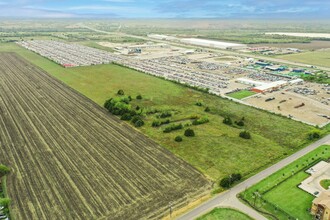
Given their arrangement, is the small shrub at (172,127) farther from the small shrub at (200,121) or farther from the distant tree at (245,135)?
the distant tree at (245,135)

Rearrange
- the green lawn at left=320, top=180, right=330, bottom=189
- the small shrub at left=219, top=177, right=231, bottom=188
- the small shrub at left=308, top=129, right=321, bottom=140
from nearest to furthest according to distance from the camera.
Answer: the small shrub at left=219, top=177, right=231, bottom=188 → the green lawn at left=320, top=180, right=330, bottom=189 → the small shrub at left=308, top=129, right=321, bottom=140

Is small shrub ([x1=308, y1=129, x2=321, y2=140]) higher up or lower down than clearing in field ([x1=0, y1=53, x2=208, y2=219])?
higher up

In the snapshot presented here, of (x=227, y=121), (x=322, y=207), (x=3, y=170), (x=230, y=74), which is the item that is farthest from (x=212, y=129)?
(x=230, y=74)

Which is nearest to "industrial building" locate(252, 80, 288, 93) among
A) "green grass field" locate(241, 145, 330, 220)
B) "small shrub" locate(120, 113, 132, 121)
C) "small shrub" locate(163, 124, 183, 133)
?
"small shrub" locate(163, 124, 183, 133)

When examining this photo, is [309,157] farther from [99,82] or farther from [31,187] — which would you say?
[99,82]

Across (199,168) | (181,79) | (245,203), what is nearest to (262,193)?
(245,203)

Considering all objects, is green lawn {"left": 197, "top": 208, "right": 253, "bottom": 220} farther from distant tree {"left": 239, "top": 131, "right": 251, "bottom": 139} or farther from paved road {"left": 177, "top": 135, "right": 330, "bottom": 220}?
distant tree {"left": 239, "top": 131, "right": 251, "bottom": 139}
